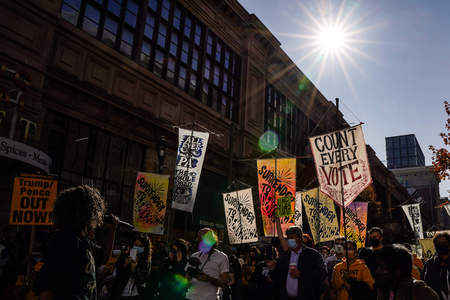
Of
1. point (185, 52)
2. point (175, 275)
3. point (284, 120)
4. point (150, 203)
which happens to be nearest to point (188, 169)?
point (150, 203)

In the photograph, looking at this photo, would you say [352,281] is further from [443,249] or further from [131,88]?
[131,88]

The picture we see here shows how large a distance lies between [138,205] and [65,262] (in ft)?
28.2

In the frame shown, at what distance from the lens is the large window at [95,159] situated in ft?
38.0

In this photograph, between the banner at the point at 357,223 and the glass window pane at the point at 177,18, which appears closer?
the banner at the point at 357,223

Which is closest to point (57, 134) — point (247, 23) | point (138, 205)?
point (138, 205)

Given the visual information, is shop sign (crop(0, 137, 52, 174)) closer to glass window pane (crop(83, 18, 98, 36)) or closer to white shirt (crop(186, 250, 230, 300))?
white shirt (crop(186, 250, 230, 300))

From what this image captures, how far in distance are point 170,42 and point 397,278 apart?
15670 millimetres

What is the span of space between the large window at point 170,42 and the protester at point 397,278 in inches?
502

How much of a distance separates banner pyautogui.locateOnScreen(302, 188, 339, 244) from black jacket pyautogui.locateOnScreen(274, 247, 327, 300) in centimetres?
705

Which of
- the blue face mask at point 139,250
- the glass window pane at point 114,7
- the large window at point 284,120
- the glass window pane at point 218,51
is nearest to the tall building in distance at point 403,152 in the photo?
the large window at point 284,120

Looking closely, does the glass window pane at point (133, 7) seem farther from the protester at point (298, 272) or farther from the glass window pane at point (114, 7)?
the protester at point (298, 272)

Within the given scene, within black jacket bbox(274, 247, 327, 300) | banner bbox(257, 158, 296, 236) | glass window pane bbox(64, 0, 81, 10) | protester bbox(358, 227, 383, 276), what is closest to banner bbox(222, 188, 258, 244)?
banner bbox(257, 158, 296, 236)

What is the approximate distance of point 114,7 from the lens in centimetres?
1409

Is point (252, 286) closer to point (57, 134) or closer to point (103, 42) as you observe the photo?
point (57, 134)
